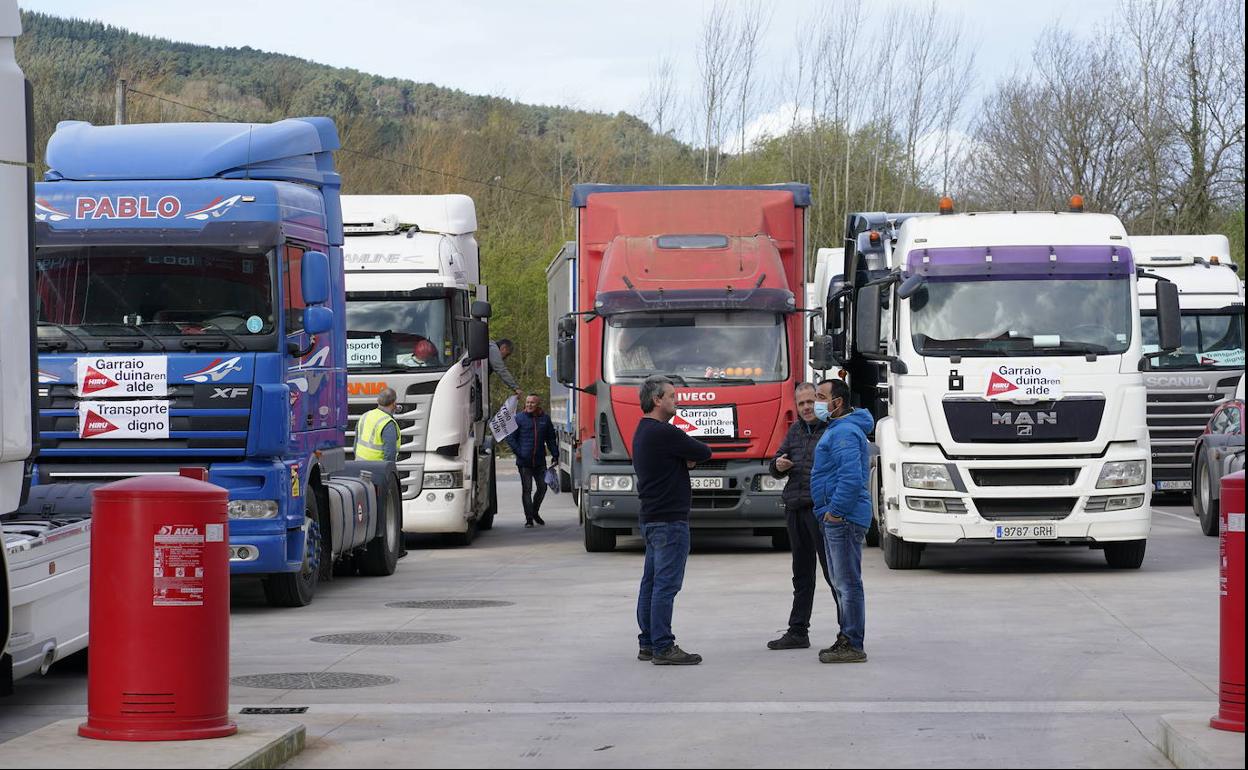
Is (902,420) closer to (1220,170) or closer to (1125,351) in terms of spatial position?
(1125,351)

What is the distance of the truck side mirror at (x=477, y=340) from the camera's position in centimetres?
2047

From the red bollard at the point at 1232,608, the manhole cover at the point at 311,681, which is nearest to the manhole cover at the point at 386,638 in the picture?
the manhole cover at the point at 311,681

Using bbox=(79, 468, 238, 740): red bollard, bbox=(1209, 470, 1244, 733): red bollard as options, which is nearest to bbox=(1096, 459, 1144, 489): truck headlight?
bbox=(1209, 470, 1244, 733): red bollard

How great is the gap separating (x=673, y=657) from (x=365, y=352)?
33.1ft

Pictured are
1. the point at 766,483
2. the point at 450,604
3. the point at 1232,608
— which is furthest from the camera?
the point at 766,483

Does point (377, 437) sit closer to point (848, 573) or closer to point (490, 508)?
point (490, 508)

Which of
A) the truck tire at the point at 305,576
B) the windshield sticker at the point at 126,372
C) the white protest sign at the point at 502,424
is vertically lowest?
the truck tire at the point at 305,576

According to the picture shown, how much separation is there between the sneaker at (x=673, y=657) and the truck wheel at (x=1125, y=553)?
24.4 ft

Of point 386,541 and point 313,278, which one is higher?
point 313,278

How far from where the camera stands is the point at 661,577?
11.5 metres

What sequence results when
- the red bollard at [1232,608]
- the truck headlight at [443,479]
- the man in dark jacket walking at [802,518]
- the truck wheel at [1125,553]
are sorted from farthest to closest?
the truck headlight at [443,479] → the truck wheel at [1125,553] → the man in dark jacket walking at [802,518] → the red bollard at [1232,608]

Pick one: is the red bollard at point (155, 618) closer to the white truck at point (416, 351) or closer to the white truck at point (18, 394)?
the white truck at point (18, 394)

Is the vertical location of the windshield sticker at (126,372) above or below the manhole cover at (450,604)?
above

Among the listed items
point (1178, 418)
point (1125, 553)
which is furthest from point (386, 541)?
point (1178, 418)
